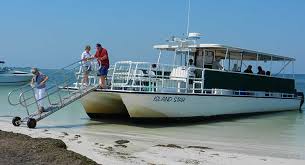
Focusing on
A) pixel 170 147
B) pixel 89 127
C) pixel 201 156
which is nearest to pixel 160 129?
pixel 89 127

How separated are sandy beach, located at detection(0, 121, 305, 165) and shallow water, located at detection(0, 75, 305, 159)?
0.57 metres

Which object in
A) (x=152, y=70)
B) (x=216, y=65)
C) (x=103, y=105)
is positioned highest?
(x=216, y=65)

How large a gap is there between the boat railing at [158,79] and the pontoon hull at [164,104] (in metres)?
0.31

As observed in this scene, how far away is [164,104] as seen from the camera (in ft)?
52.2

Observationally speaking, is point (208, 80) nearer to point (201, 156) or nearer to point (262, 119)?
point (262, 119)

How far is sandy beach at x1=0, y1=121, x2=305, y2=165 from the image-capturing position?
9570 millimetres

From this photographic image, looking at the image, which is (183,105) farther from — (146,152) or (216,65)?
(146,152)

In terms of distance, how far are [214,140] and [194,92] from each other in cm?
417

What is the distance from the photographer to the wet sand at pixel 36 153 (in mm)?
8125

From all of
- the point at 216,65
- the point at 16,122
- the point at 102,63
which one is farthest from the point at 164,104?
the point at 16,122

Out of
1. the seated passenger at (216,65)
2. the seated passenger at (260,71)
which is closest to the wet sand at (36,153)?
the seated passenger at (216,65)

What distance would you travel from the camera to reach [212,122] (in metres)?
18.0

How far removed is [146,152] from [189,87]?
709 centimetres

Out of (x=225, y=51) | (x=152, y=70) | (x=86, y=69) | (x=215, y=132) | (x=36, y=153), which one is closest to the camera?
(x=36, y=153)
